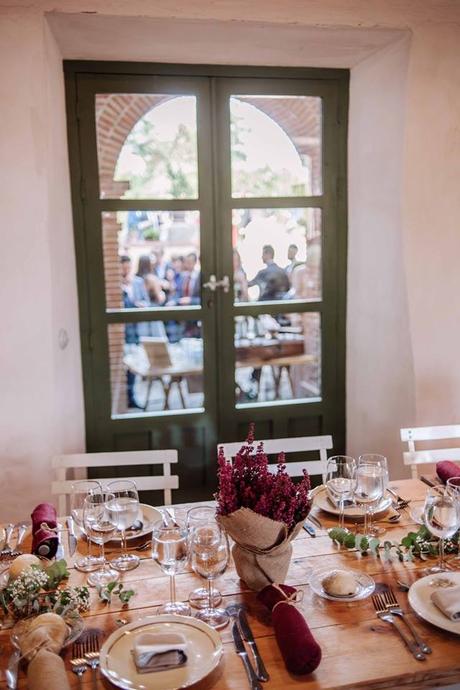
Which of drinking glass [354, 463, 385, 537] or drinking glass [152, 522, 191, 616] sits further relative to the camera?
drinking glass [354, 463, 385, 537]

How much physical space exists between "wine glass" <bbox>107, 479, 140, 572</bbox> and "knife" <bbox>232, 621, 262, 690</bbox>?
0.39 m

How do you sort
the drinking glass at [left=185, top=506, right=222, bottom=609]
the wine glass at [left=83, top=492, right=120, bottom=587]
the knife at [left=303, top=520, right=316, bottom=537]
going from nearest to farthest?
the drinking glass at [left=185, top=506, right=222, bottom=609] → the wine glass at [left=83, top=492, right=120, bottom=587] → the knife at [left=303, top=520, right=316, bottom=537]

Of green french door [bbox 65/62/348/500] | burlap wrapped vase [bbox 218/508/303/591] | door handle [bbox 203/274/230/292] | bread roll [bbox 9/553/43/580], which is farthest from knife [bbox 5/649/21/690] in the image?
door handle [bbox 203/274/230/292]

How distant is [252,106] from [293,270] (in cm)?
82

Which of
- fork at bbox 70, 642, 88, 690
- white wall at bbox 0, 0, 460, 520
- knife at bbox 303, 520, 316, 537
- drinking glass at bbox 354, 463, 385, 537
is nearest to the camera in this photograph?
fork at bbox 70, 642, 88, 690

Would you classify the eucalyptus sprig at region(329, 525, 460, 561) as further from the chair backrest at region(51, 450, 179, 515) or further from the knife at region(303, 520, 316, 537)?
the chair backrest at region(51, 450, 179, 515)

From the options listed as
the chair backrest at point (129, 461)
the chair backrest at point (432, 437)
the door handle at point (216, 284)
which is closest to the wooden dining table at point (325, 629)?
the chair backrest at point (129, 461)

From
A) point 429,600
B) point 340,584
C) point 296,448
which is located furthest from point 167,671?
point 296,448

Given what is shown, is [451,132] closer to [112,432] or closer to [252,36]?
[252,36]

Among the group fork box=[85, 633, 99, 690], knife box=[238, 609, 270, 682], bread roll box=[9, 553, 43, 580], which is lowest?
fork box=[85, 633, 99, 690]

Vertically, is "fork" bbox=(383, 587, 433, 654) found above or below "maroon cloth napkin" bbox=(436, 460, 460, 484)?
below

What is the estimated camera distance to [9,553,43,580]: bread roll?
4.96 ft

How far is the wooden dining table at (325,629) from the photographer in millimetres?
1222

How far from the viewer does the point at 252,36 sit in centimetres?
284
